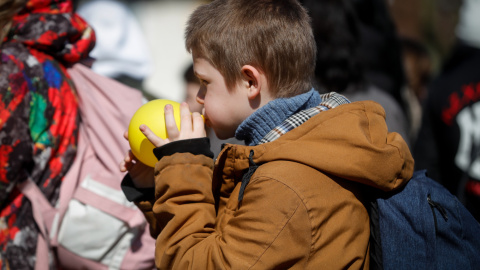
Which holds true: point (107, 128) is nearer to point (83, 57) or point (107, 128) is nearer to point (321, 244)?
point (83, 57)

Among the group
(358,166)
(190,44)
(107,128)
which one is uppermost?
(190,44)

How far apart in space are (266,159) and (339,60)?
6.24ft

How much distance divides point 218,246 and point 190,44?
2.56ft

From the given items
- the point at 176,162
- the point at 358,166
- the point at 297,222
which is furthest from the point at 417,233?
the point at 176,162

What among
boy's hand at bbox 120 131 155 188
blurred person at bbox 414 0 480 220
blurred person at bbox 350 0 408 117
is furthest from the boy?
blurred person at bbox 350 0 408 117

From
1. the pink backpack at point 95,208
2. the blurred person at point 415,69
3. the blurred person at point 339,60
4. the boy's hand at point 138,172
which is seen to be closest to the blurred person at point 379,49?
the blurred person at point 339,60

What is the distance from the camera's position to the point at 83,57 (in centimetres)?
291

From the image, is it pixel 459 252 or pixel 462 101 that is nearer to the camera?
pixel 459 252

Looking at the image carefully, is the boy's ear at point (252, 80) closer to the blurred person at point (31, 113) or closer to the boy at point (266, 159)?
the boy at point (266, 159)

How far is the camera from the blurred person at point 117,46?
432 centimetres

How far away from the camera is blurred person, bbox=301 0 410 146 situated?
3609 mm

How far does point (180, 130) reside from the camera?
2082mm

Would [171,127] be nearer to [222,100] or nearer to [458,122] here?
[222,100]

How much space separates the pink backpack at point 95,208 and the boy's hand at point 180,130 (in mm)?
740
